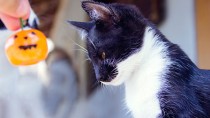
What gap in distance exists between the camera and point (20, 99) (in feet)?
3.80

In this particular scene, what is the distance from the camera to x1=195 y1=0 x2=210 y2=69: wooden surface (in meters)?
1.00

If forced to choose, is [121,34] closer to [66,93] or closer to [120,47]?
[120,47]

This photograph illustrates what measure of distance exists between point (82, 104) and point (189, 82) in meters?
0.77

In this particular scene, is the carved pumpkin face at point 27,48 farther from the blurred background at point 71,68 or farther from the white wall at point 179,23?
the white wall at point 179,23

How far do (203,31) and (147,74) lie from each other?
54cm

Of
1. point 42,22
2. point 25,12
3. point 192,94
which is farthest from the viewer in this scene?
point 42,22

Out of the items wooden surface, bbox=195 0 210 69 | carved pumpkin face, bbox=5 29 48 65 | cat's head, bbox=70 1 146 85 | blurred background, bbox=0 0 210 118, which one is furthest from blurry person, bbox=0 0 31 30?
wooden surface, bbox=195 0 210 69

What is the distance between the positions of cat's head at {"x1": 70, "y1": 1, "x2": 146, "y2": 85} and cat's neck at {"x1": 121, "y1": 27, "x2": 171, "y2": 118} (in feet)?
0.04

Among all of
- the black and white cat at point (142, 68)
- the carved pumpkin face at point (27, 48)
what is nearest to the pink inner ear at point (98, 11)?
the black and white cat at point (142, 68)

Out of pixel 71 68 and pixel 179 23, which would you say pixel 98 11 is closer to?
pixel 179 23

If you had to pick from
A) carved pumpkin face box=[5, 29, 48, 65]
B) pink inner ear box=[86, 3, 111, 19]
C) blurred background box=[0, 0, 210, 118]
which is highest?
pink inner ear box=[86, 3, 111, 19]

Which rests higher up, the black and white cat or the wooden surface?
the black and white cat

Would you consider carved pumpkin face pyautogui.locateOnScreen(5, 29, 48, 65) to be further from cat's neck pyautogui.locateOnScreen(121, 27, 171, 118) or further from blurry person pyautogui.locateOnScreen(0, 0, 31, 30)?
cat's neck pyautogui.locateOnScreen(121, 27, 171, 118)

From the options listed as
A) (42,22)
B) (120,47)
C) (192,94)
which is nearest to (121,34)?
(120,47)
